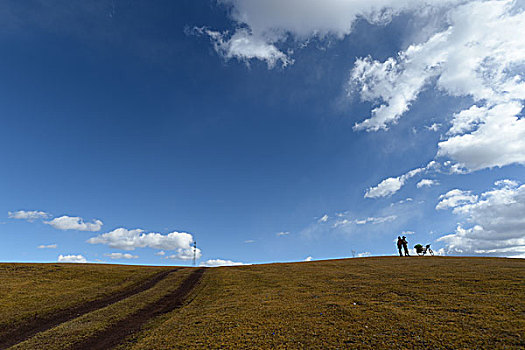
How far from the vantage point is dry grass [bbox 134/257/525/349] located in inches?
396

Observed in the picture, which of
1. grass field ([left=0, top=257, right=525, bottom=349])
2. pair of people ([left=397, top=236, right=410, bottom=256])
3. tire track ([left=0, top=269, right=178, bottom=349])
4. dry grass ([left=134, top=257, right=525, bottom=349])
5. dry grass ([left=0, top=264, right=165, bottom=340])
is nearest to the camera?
dry grass ([left=134, top=257, right=525, bottom=349])

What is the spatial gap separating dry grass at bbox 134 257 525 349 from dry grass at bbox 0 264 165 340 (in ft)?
35.7

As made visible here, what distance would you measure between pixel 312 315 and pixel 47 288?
27824 mm

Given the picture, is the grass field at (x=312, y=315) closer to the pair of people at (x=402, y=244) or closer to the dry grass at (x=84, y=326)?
the dry grass at (x=84, y=326)

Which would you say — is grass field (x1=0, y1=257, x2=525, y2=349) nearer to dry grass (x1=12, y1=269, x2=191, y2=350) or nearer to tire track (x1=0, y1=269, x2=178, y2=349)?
dry grass (x1=12, y1=269, x2=191, y2=350)

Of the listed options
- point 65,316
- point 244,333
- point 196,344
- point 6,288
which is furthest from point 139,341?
point 6,288

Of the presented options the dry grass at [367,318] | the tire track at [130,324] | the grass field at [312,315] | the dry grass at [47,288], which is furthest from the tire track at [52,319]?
Result: the dry grass at [367,318]

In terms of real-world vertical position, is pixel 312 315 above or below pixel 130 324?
above

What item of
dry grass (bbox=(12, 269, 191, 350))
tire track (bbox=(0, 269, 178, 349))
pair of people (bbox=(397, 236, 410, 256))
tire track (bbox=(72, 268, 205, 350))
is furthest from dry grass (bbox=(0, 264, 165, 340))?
pair of people (bbox=(397, 236, 410, 256))

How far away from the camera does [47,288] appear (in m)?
27.2

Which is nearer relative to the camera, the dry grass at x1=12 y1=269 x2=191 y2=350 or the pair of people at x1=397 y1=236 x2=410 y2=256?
the dry grass at x1=12 y1=269 x2=191 y2=350

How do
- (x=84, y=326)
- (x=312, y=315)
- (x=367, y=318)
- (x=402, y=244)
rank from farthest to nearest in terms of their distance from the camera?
(x=402, y=244), (x=84, y=326), (x=312, y=315), (x=367, y=318)

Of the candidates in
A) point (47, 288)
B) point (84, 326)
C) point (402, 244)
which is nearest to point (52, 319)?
point (84, 326)

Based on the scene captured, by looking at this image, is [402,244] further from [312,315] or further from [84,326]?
[84,326]
